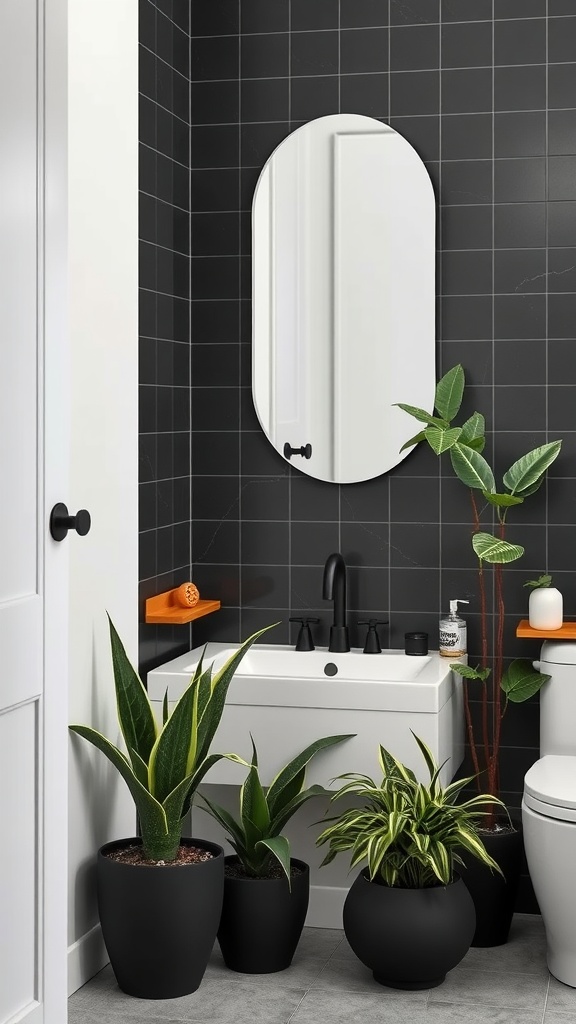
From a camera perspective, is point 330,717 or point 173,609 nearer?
point 330,717

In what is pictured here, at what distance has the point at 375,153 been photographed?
3.42m

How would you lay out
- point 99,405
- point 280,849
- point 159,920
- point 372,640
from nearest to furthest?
point 159,920
point 280,849
point 99,405
point 372,640

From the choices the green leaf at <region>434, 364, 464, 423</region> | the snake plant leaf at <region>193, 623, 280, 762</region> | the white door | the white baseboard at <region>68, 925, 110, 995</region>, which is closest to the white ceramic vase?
the green leaf at <region>434, 364, 464, 423</region>

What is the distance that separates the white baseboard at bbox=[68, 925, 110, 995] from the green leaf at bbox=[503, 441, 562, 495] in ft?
5.00

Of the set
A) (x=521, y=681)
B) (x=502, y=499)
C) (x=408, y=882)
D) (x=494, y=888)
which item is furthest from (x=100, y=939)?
(x=502, y=499)

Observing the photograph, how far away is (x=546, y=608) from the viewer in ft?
10.5

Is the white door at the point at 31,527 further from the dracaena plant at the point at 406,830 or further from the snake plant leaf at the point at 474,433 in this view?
the snake plant leaf at the point at 474,433

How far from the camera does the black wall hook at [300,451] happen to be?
11.5 feet

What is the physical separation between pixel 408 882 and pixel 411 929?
12 cm

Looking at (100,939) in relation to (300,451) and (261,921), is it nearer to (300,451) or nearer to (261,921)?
(261,921)

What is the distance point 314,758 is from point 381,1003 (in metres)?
0.59

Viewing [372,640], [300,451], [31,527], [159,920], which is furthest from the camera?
[300,451]

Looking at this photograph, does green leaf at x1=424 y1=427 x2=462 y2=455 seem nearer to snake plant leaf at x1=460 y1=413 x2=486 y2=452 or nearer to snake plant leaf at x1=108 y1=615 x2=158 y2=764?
snake plant leaf at x1=460 y1=413 x2=486 y2=452

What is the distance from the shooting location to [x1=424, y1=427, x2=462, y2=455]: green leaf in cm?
312
